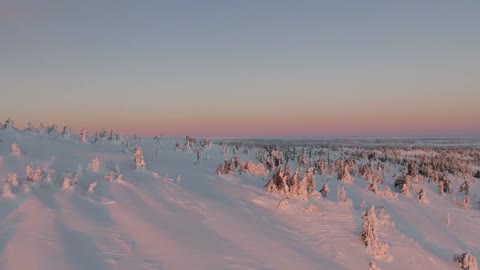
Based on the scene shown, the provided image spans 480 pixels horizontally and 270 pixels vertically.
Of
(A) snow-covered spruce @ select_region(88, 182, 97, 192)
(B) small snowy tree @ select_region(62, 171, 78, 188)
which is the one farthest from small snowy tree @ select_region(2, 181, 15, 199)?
(A) snow-covered spruce @ select_region(88, 182, 97, 192)

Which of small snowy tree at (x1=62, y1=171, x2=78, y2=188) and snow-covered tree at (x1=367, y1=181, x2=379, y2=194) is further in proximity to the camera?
snow-covered tree at (x1=367, y1=181, x2=379, y2=194)

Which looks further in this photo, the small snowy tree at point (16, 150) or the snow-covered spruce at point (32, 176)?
the small snowy tree at point (16, 150)

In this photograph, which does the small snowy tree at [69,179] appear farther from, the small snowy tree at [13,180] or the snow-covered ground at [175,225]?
the small snowy tree at [13,180]

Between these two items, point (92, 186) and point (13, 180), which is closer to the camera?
point (13, 180)

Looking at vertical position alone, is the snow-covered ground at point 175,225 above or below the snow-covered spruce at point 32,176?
below

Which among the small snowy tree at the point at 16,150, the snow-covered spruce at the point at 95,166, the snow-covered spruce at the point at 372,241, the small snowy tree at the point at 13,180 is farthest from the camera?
the small snowy tree at the point at 16,150

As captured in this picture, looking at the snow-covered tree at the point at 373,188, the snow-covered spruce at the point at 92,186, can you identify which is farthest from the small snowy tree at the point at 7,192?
the snow-covered tree at the point at 373,188

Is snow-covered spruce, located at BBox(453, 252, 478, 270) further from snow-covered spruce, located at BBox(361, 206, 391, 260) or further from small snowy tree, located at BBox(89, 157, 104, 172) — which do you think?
small snowy tree, located at BBox(89, 157, 104, 172)

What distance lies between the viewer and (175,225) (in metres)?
8.11

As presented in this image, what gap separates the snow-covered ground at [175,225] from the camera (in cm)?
667

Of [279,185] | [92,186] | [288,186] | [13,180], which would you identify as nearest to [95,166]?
[92,186]

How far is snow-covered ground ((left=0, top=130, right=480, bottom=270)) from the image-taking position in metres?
6.67

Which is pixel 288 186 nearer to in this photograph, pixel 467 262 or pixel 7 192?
pixel 467 262

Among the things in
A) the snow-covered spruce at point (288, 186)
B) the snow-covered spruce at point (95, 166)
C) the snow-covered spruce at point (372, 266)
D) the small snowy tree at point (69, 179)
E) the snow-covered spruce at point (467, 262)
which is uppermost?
the snow-covered spruce at point (95, 166)
